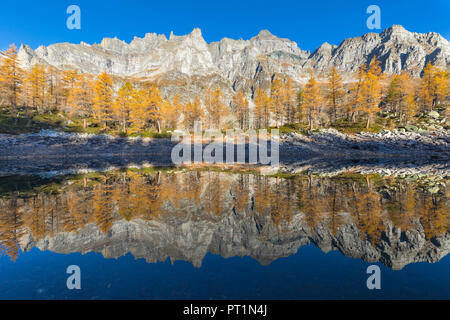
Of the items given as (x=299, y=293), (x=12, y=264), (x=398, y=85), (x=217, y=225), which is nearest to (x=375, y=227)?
(x=299, y=293)

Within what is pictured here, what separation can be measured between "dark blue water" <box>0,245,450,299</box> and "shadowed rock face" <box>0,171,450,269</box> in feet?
1.32

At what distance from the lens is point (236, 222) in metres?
7.79

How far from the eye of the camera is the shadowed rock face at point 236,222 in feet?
19.5

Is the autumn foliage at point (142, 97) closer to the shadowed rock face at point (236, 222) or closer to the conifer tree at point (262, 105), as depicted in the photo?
the conifer tree at point (262, 105)

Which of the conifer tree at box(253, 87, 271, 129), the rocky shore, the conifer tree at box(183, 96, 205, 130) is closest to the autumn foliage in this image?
the rocky shore

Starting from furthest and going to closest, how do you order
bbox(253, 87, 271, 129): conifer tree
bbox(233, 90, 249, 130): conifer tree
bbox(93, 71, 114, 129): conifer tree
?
bbox(233, 90, 249, 130): conifer tree → bbox(253, 87, 271, 129): conifer tree → bbox(93, 71, 114, 129): conifer tree

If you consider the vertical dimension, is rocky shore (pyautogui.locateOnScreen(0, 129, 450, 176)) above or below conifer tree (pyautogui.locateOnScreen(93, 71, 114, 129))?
below

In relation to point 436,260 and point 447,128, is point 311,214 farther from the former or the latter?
point 447,128

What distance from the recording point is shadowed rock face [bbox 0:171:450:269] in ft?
19.5

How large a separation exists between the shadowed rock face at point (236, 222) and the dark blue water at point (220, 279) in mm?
403

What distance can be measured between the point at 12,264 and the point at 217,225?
5473mm

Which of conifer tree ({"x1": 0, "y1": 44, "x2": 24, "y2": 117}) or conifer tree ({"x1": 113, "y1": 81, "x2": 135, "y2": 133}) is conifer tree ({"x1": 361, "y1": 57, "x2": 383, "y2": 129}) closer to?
conifer tree ({"x1": 113, "y1": 81, "x2": 135, "y2": 133})

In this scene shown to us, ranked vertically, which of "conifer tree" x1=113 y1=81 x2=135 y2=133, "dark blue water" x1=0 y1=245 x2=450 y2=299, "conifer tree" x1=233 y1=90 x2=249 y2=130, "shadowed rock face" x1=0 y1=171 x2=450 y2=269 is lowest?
"dark blue water" x1=0 y1=245 x2=450 y2=299

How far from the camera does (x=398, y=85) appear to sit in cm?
5450
